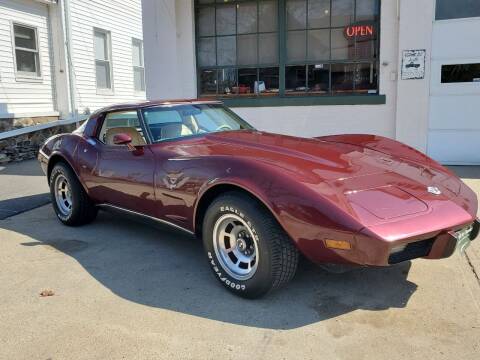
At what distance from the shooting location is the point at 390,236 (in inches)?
110

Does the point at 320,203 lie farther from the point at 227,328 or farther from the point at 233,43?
the point at 233,43

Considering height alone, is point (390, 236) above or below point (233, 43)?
below

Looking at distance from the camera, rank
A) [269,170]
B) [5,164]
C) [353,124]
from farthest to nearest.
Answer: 1. [5,164]
2. [353,124]
3. [269,170]

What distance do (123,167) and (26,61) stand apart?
875cm

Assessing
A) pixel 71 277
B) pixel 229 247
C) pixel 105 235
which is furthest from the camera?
pixel 105 235

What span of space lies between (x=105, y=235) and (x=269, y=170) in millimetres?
2505

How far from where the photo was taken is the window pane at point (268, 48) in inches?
366

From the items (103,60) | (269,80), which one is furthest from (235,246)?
(103,60)

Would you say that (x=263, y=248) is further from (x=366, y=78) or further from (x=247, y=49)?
(x=247, y=49)

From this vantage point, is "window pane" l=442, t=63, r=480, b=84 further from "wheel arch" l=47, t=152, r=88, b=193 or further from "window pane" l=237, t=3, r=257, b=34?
"wheel arch" l=47, t=152, r=88, b=193

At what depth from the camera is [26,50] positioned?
11.6 m

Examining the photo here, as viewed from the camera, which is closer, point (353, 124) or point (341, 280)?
point (341, 280)

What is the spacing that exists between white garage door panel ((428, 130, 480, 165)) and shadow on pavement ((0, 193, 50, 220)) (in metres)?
6.38

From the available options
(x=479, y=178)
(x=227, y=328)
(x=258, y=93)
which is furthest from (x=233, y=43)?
(x=227, y=328)
